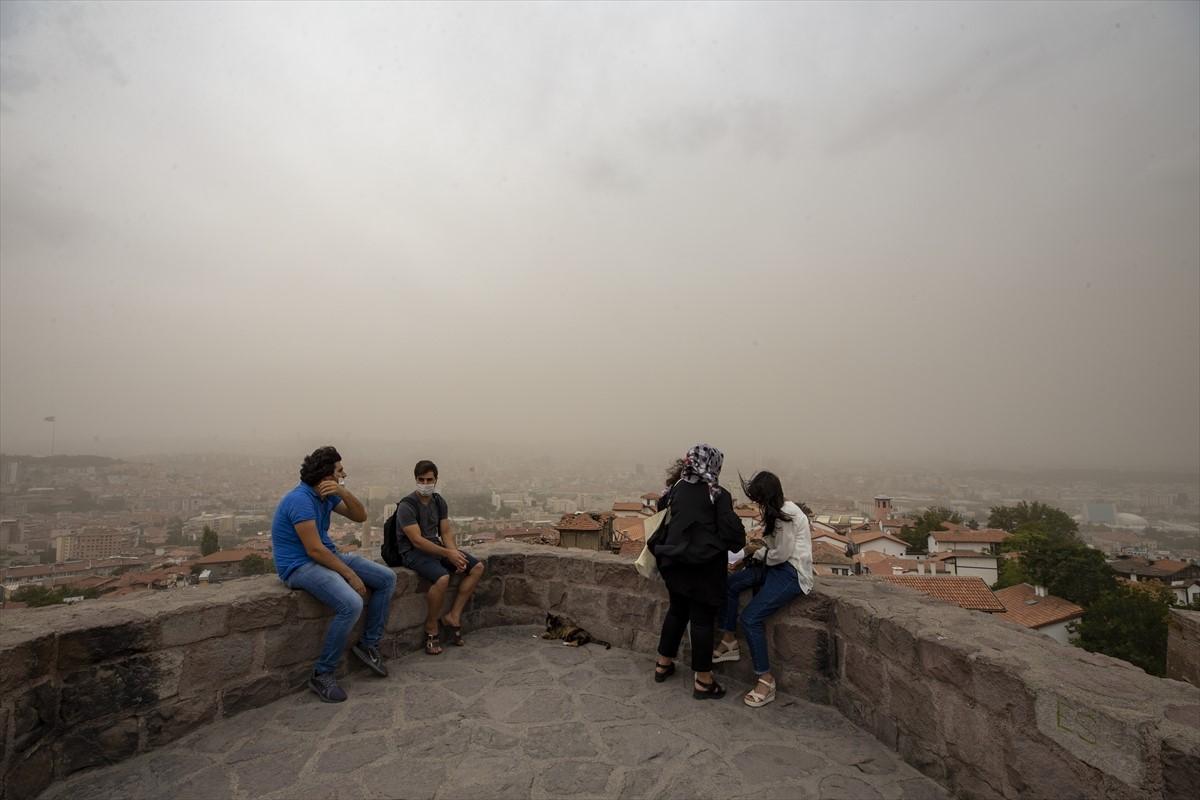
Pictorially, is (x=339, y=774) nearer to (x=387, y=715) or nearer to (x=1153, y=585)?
(x=387, y=715)

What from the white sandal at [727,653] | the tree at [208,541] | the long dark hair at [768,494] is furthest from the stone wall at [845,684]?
the tree at [208,541]

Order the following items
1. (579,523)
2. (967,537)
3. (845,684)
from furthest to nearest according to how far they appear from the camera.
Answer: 1. (967,537)
2. (579,523)
3. (845,684)

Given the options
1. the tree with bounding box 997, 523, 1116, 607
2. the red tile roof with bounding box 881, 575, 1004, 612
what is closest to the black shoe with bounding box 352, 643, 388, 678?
the red tile roof with bounding box 881, 575, 1004, 612

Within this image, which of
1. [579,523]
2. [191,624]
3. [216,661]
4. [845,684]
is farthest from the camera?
[579,523]

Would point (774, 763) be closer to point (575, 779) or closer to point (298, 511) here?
point (575, 779)

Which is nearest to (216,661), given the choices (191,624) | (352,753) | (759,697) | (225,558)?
(191,624)

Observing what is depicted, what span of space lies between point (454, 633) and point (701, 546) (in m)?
2.33

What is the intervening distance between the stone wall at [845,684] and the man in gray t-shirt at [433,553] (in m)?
0.26

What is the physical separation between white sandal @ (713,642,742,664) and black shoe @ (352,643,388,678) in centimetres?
229

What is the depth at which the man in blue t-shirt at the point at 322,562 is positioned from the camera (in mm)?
3533

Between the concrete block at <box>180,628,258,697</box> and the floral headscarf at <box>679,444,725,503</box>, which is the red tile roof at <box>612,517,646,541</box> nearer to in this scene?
the floral headscarf at <box>679,444,725,503</box>

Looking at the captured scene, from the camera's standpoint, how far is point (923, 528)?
1671 inches

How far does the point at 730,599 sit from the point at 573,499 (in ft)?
79.7

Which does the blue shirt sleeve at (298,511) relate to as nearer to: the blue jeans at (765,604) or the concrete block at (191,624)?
the concrete block at (191,624)
